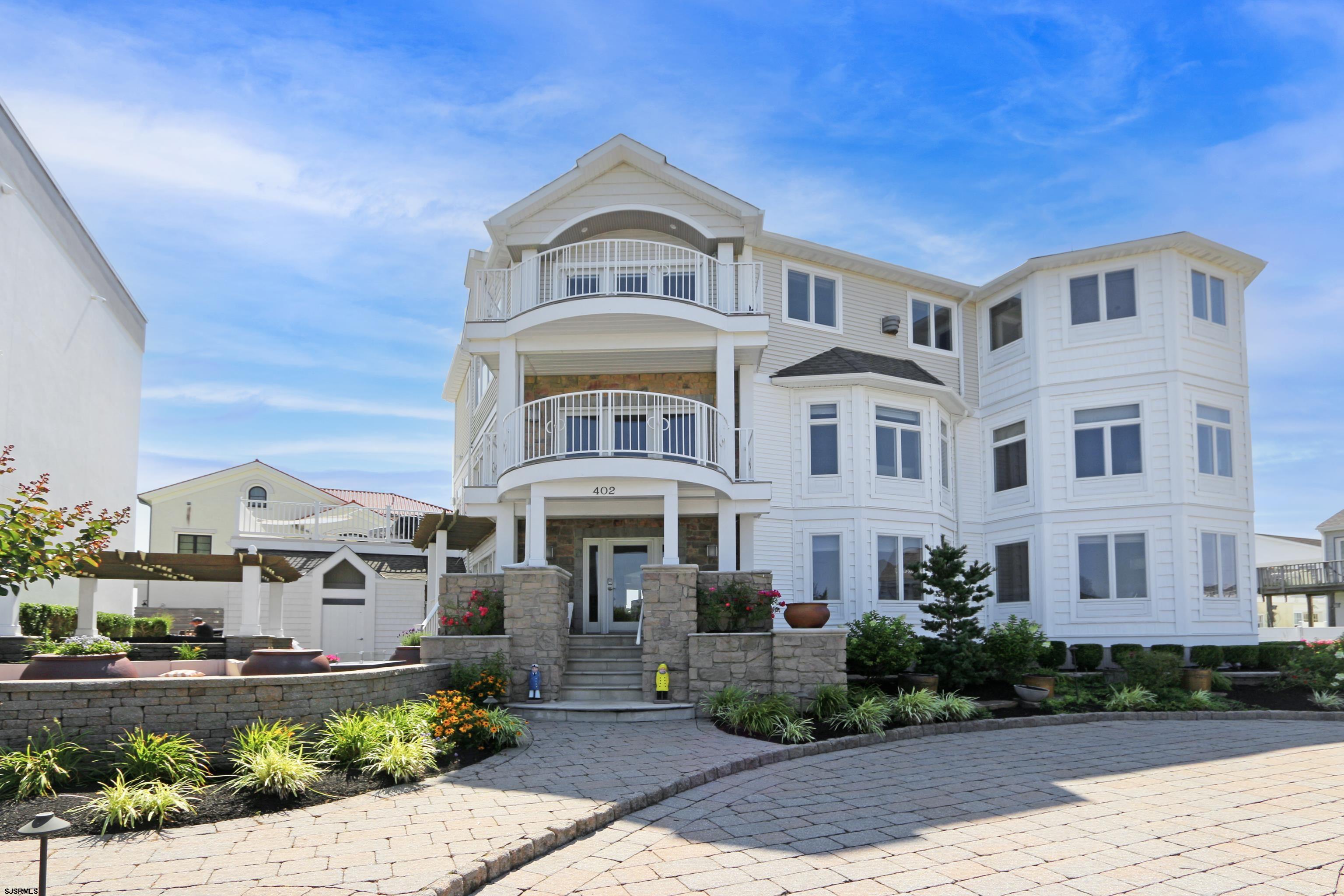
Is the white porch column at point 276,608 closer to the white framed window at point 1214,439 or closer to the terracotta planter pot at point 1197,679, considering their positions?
the terracotta planter pot at point 1197,679

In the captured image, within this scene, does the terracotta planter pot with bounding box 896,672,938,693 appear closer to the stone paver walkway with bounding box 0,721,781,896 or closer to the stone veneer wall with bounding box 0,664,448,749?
the stone paver walkway with bounding box 0,721,781,896

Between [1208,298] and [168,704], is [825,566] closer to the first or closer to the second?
[1208,298]

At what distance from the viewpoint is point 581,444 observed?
54.1 feet

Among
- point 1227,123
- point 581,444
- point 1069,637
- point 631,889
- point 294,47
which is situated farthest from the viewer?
point 1069,637

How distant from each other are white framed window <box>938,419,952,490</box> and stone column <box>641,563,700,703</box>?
7351mm

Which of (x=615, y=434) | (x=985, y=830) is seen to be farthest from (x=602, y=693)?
(x=985, y=830)

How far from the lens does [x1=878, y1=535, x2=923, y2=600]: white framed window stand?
699 inches

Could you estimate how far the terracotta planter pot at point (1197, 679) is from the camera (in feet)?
50.2

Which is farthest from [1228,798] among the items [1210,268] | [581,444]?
[1210,268]

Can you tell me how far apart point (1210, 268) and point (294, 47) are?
54.6ft

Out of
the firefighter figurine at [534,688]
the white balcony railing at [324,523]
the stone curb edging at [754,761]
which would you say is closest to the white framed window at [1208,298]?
the stone curb edging at [754,761]

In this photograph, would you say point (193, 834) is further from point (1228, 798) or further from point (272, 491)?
point (272, 491)

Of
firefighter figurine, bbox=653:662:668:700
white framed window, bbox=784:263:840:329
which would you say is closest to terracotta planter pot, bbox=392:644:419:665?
firefighter figurine, bbox=653:662:668:700

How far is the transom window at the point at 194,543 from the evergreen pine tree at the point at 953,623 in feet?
95.2
